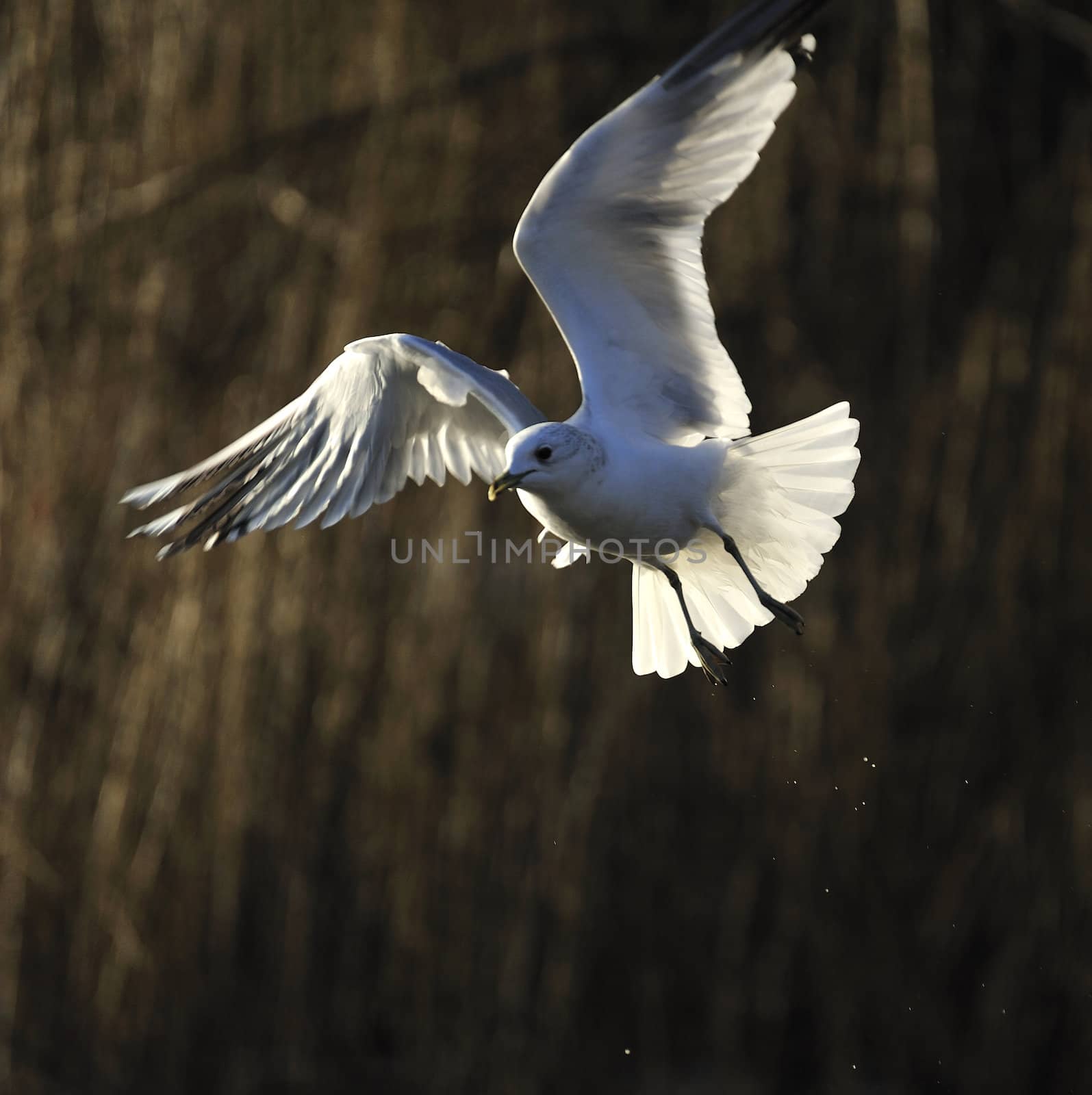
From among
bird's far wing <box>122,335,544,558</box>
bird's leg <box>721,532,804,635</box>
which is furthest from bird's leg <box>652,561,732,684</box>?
bird's far wing <box>122,335,544,558</box>

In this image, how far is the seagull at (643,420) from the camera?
244 cm

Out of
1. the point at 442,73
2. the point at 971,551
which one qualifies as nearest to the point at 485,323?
the point at 442,73

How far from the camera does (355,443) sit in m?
Result: 2.84

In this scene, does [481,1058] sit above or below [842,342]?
below

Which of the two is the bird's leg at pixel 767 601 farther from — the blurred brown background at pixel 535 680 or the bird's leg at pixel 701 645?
the blurred brown background at pixel 535 680

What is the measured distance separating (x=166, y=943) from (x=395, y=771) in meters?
0.61

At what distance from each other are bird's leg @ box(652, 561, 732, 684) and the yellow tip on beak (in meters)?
0.45

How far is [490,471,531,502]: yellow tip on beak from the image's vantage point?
2326 mm

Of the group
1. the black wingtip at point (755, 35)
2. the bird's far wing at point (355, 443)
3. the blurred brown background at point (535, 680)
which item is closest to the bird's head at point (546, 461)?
the bird's far wing at point (355, 443)

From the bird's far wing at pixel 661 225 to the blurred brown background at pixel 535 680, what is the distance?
1.00 m

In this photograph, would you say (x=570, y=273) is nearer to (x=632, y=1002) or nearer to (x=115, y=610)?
(x=115, y=610)

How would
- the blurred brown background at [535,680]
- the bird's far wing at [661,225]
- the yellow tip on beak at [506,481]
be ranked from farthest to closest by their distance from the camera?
1. the blurred brown background at [535,680]
2. the bird's far wing at [661,225]
3. the yellow tip on beak at [506,481]

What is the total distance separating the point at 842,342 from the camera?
12.3 ft

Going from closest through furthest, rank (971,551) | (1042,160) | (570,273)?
(570,273)
(971,551)
(1042,160)
